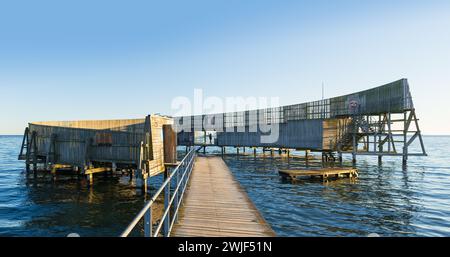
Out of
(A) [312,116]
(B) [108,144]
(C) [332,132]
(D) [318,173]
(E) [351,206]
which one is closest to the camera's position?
(E) [351,206]

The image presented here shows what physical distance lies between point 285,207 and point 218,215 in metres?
7.73

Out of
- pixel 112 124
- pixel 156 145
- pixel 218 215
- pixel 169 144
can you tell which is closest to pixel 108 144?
pixel 156 145

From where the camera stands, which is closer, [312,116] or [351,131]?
[351,131]

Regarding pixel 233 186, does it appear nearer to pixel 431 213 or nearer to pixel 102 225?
pixel 102 225

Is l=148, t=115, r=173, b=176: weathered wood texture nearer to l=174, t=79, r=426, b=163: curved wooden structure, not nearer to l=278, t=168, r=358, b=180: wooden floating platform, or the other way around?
l=278, t=168, r=358, b=180: wooden floating platform

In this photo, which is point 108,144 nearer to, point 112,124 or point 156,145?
point 156,145

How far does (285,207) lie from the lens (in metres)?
16.1

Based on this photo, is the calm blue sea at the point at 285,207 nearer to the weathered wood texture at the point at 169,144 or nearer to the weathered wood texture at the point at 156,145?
the weathered wood texture at the point at 156,145

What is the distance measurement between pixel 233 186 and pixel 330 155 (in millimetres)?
33021

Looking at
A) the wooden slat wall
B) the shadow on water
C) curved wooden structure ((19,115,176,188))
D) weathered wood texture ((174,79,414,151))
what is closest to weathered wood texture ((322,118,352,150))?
weathered wood texture ((174,79,414,151))

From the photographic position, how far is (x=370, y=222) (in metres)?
13.8

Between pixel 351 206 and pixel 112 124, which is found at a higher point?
pixel 112 124
